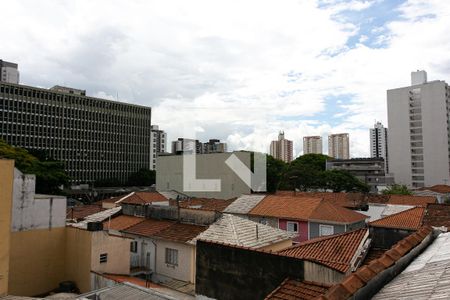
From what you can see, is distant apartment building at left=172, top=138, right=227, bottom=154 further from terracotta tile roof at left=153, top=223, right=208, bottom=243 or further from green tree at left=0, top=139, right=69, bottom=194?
terracotta tile roof at left=153, top=223, right=208, bottom=243

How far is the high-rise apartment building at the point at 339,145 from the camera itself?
159 meters

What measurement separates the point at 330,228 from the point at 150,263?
13978 mm

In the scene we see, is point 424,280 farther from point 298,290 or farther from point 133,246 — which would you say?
point 133,246

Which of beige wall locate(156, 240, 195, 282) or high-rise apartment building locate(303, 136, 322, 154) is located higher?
high-rise apartment building locate(303, 136, 322, 154)

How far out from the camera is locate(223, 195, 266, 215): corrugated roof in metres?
32.0

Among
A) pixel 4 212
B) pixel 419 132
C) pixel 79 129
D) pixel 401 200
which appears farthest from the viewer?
pixel 79 129

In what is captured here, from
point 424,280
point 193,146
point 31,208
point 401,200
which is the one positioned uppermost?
point 193,146

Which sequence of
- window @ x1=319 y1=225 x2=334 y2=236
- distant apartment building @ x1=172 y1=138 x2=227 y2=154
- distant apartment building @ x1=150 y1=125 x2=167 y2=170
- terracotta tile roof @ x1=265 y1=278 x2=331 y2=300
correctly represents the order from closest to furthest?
terracotta tile roof @ x1=265 y1=278 x2=331 y2=300, window @ x1=319 y1=225 x2=334 y2=236, distant apartment building @ x1=172 y1=138 x2=227 y2=154, distant apartment building @ x1=150 y1=125 x2=167 y2=170

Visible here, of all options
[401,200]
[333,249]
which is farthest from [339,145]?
[333,249]

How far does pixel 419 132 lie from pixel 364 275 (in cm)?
9738

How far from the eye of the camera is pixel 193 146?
77.6 m

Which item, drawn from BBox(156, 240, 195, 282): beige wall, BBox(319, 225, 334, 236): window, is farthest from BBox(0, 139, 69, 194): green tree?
BBox(319, 225, 334, 236): window

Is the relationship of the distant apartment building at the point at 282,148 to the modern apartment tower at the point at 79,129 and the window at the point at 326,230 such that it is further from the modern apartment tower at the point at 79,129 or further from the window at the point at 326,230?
the window at the point at 326,230

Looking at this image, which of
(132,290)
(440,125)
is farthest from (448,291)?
(440,125)
